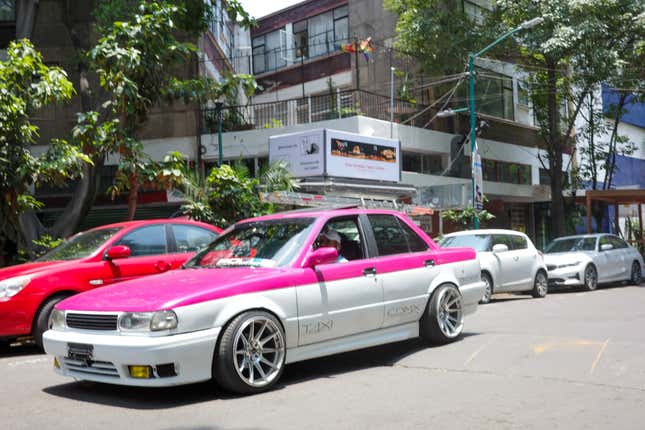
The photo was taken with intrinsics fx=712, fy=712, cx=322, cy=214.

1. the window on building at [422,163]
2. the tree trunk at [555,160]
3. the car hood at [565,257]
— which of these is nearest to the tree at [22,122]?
the car hood at [565,257]

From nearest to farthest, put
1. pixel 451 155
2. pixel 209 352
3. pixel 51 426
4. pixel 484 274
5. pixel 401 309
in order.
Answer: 1. pixel 51 426
2. pixel 209 352
3. pixel 401 309
4. pixel 484 274
5. pixel 451 155

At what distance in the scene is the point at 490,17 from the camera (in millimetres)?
26766

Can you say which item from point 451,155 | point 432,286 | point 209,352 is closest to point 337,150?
point 451,155

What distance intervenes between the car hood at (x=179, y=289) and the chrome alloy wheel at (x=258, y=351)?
31cm

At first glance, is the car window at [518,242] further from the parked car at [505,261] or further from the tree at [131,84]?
the tree at [131,84]

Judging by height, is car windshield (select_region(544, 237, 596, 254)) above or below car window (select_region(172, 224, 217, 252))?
below

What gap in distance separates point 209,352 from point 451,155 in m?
23.2

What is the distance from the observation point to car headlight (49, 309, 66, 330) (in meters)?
6.23

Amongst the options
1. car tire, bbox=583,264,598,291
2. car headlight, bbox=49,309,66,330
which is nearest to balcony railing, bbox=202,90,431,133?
car tire, bbox=583,264,598,291

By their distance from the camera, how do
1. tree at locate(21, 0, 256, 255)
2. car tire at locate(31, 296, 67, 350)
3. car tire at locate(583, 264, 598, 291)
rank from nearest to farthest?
1. car tire at locate(31, 296, 67, 350)
2. tree at locate(21, 0, 256, 255)
3. car tire at locate(583, 264, 598, 291)

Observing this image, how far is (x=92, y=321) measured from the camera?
19.5ft

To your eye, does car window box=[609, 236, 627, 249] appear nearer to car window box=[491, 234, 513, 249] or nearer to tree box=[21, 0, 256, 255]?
car window box=[491, 234, 513, 249]

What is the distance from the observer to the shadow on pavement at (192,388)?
5863 mm

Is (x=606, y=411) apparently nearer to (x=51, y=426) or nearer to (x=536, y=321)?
(x=51, y=426)
